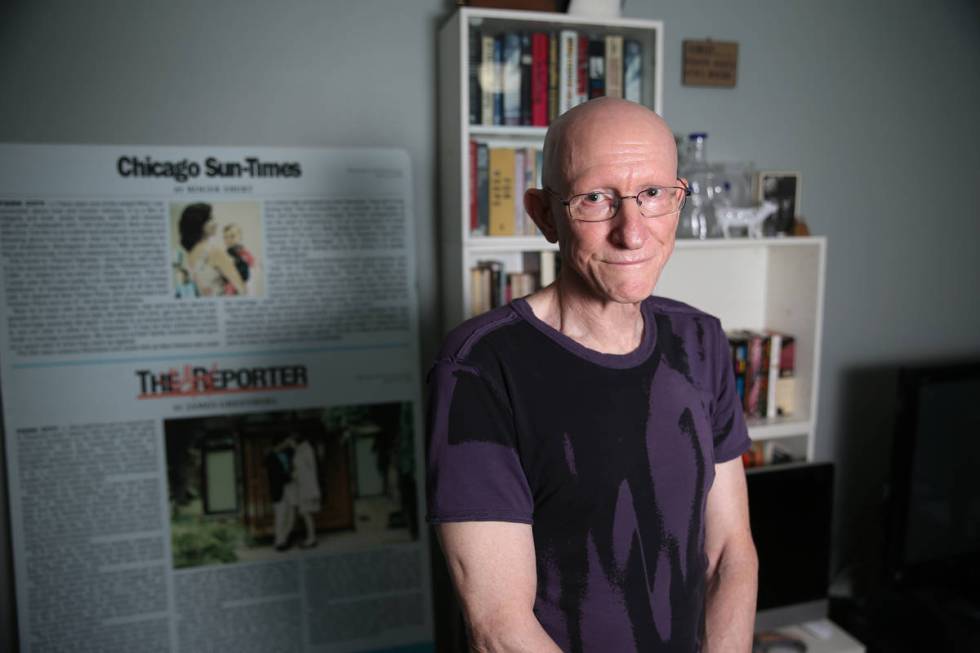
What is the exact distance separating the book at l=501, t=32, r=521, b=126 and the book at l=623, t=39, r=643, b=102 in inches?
10.6

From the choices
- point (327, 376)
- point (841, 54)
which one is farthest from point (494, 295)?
point (841, 54)

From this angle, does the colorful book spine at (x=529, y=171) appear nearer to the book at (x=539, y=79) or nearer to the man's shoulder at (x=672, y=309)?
the book at (x=539, y=79)

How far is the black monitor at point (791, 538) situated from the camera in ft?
6.28

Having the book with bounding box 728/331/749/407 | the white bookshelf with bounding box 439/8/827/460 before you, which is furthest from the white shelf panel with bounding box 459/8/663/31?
the book with bounding box 728/331/749/407

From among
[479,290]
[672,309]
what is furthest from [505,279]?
[672,309]

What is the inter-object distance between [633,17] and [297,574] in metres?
1.74

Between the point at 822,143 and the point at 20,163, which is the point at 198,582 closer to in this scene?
the point at 20,163

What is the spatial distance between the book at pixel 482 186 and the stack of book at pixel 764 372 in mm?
772

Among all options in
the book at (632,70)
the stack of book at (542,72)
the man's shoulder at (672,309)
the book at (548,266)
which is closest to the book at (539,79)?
the stack of book at (542,72)

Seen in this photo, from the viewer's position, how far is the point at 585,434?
1025mm

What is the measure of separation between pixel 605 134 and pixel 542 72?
863mm

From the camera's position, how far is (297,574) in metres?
1.94

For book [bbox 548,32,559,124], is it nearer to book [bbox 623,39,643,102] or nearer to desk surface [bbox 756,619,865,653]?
book [bbox 623,39,643,102]

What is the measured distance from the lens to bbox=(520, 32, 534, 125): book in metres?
1.75
